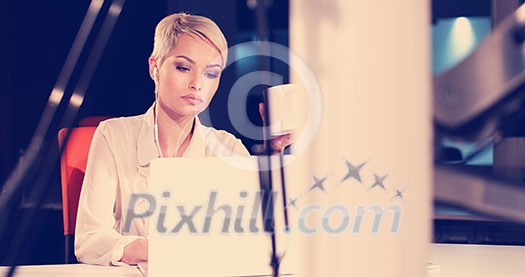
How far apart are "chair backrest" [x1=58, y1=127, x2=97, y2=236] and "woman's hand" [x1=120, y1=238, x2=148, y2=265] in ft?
1.99

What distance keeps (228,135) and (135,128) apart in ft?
1.25

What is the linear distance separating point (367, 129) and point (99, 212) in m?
1.52

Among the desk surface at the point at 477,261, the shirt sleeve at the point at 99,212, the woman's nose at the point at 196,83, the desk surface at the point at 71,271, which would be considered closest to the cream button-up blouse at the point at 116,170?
the shirt sleeve at the point at 99,212

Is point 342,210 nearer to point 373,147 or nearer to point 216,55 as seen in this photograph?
point 373,147

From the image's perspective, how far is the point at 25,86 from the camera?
6.36m

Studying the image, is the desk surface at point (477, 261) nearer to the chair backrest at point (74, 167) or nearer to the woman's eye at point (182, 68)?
the woman's eye at point (182, 68)

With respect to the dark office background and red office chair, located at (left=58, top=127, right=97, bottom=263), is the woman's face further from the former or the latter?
the dark office background

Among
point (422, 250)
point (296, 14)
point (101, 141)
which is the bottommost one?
point (422, 250)

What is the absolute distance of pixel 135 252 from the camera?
158 centimetres

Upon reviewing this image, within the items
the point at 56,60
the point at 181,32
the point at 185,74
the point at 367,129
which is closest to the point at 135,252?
the point at 185,74

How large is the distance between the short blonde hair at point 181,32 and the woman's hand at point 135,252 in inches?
26.5

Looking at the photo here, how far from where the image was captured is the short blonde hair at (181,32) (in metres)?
2.10

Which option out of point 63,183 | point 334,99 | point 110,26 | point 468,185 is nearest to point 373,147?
point 334,99

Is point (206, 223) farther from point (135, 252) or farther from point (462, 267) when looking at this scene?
point (135, 252)
